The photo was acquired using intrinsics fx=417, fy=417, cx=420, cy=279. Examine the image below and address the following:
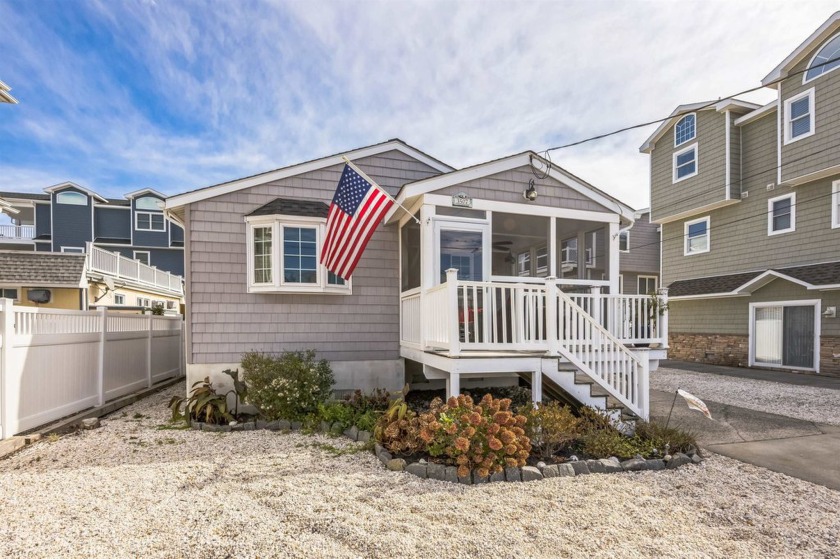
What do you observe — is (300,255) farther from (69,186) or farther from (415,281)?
(69,186)

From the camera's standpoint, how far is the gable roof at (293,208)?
6.60 m

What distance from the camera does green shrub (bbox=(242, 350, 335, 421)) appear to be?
572cm

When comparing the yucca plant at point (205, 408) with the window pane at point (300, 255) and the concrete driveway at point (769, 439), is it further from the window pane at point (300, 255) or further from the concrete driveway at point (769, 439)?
the concrete driveway at point (769, 439)

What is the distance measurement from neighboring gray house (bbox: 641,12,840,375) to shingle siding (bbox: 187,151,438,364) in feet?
28.2

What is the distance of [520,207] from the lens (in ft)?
20.9

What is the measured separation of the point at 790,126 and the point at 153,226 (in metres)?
28.4

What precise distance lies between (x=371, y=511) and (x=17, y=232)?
2847 centimetres

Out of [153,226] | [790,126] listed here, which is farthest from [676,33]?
[153,226]

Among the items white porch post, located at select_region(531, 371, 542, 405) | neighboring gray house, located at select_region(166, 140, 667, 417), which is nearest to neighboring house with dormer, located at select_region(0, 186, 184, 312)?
neighboring gray house, located at select_region(166, 140, 667, 417)

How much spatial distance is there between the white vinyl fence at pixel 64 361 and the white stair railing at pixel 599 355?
6.34 meters

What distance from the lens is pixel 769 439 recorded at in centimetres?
525

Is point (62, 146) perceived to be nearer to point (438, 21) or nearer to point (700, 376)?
point (438, 21)

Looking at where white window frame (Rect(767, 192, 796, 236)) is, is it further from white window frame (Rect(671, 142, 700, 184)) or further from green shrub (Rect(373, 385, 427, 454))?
green shrub (Rect(373, 385, 427, 454))

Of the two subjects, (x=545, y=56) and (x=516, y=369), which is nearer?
(x=516, y=369)
